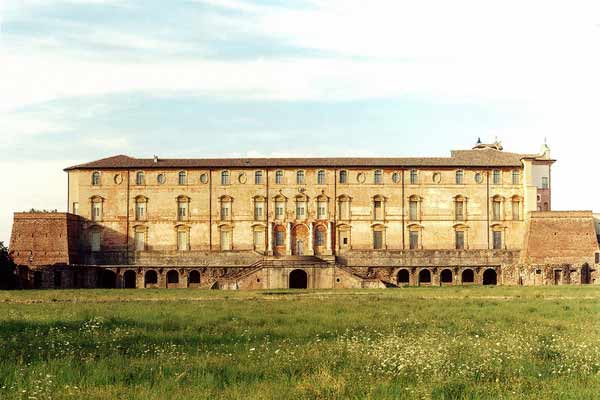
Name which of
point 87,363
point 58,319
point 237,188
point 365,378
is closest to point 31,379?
point 87,363

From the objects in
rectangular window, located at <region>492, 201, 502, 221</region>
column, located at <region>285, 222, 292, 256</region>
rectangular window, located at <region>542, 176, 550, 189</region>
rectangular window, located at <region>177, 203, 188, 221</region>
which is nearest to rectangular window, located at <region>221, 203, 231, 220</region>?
rectangular window, located at <region>177, 203, 188, 221</region>

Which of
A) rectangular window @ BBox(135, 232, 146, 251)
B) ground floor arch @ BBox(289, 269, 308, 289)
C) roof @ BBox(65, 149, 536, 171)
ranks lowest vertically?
ground floor arch @ BBox(289, 269, 308, 289)

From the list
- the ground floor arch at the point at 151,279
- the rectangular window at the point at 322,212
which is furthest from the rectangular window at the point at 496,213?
the ground floor arch at the point at 151,279

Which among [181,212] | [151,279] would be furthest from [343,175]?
[151,279]

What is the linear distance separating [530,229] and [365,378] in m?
58.3

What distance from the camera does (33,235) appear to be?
236 feet

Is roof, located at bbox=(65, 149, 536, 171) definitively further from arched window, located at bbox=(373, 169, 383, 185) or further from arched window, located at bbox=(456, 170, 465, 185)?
arched window, located at bbox=(456, 170, 465, 185)

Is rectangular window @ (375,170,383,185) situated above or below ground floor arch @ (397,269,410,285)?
above

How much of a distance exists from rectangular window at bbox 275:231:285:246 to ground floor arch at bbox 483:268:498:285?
53.3 ft

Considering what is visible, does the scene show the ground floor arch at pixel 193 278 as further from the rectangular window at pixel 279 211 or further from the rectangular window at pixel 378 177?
the rectangular window at pixel 378 177

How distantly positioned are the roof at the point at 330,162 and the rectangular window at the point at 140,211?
10.2ft

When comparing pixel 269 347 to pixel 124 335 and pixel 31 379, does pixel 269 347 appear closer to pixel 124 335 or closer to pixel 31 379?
pixel 124 335

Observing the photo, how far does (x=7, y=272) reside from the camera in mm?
67062

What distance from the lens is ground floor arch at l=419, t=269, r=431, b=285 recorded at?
71438mm
